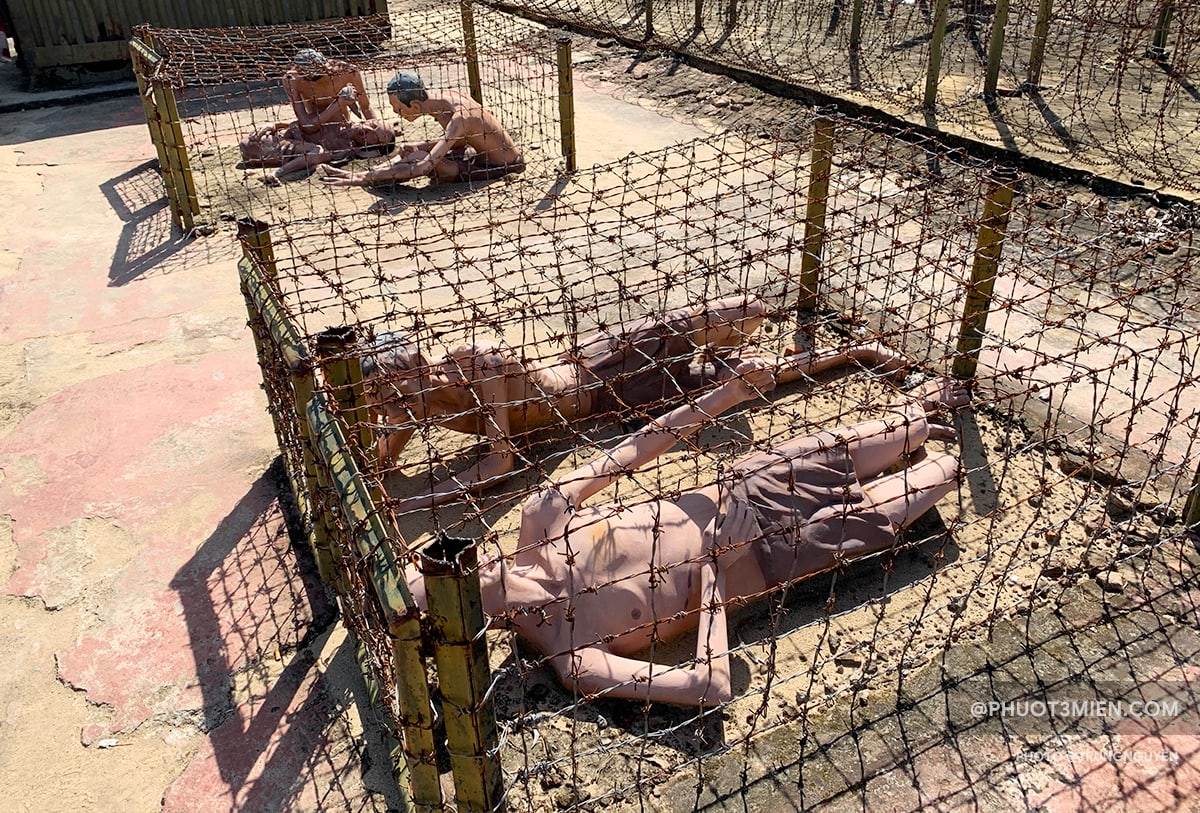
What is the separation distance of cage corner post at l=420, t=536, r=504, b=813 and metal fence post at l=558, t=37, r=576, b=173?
21.5 feet

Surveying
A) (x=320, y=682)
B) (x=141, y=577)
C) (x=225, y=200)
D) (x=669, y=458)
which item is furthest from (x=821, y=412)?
(x=225, y=200)

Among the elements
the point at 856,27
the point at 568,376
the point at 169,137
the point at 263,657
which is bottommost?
the point at 263,657

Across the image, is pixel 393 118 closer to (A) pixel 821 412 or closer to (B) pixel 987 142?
(B) pixel 987 142

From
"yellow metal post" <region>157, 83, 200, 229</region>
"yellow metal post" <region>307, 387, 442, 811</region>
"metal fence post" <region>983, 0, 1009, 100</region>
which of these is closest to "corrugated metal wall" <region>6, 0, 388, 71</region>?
"yellow metal post" <region>157, 83, 200, 229</region>

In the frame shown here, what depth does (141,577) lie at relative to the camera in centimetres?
392

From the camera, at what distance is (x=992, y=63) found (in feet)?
30.9

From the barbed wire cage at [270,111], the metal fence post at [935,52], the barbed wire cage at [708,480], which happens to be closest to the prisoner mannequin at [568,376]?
the barbed wire cage at [708,480]

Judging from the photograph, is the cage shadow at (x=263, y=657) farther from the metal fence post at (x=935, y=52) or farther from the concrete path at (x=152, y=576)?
the metal fence post at (x=935, y=52)

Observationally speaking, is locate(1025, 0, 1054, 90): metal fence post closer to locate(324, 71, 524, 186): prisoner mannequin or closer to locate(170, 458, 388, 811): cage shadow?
locate(324, 71, 524, 186): prisoner mannequin

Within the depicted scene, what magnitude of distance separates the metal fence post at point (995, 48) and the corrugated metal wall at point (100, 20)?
863 cm

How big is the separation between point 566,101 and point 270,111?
4264mm

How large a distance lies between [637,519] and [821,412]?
177cm

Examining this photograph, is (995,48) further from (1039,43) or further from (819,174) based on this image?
(819,174)

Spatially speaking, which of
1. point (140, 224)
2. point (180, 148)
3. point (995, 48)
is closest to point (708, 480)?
point (180, 148)
